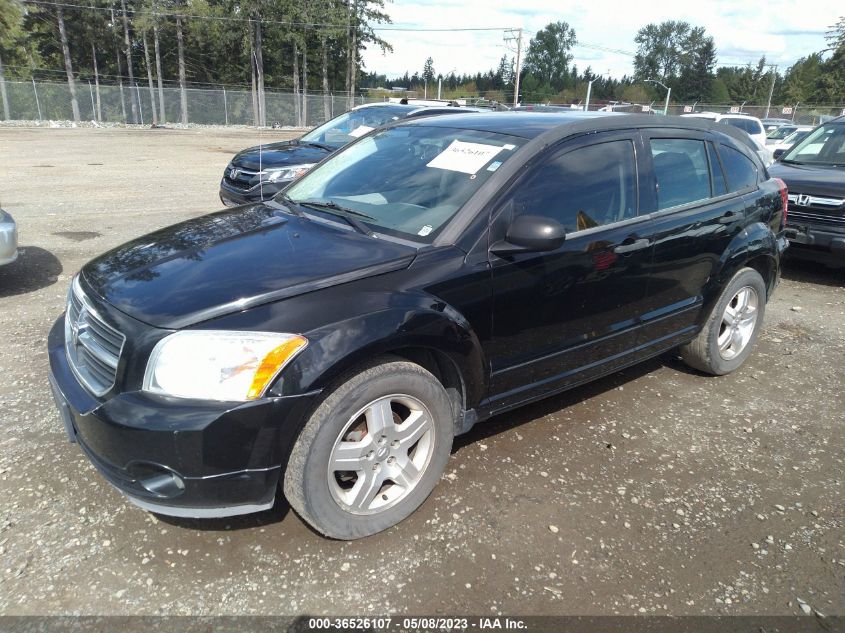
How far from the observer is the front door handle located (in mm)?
3458

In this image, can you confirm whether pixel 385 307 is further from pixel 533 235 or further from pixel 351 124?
pixel 351 124

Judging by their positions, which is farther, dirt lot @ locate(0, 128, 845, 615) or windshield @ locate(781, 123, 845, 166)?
windshield @ locate(781, 123, 845, 166)

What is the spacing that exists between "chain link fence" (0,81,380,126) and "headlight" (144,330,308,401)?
43.8 meters

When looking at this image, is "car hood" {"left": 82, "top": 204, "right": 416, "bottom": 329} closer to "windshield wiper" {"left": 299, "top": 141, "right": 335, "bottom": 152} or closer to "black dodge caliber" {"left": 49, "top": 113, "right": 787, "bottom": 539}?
"black dodge caliber" {"left": 49, "top": 113, "right": 787, "bottom": 539}

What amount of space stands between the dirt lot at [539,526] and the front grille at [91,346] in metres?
0.71

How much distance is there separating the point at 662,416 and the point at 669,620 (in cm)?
178

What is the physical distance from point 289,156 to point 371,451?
22.7 feet

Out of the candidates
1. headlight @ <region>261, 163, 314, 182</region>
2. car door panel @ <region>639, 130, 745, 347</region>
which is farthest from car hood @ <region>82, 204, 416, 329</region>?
headlight @ <region>261, 163, 314, 182</region>

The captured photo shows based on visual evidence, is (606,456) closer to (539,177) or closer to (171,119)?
(539,177)

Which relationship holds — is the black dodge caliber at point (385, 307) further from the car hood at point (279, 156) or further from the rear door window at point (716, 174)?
the car hood at point (279, 156)

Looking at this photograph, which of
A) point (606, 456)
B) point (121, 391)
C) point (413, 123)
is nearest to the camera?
point (121, 391)

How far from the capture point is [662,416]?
4.00m

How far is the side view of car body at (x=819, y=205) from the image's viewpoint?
22.0 feet

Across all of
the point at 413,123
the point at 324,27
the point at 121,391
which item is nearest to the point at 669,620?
the point at 121,391
